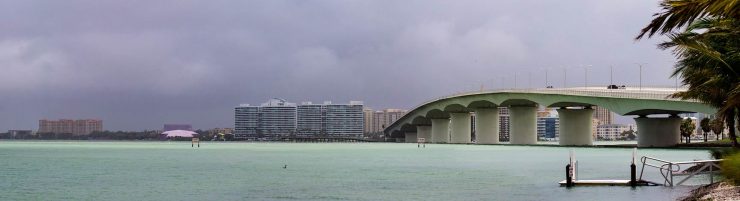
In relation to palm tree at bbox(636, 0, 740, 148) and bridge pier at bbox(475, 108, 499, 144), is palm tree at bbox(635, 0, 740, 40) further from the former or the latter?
→ bridge pier at bbox(475, 108, 499, 144)

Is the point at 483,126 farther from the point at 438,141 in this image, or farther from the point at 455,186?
the point at 455,186

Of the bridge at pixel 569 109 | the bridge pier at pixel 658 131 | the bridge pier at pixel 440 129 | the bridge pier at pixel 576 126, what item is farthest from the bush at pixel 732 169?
the bridge pier at pixel 440 129

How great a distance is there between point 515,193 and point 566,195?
8.53 ft

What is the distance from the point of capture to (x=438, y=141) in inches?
7549

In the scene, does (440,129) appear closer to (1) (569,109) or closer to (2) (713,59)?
(1) (569,109)

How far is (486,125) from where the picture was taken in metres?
160

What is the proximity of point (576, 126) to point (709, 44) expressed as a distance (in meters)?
97.2

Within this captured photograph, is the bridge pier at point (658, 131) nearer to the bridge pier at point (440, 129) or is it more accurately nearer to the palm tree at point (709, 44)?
the palm tree at point (709, 44)

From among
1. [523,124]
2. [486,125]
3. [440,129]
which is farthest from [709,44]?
[440,129]

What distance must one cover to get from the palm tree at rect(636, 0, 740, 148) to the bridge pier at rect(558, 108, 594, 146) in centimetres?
7872

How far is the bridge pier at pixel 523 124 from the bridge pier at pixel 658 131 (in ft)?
95.6

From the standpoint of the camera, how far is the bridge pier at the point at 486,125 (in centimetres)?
15762

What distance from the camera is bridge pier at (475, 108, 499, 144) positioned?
517 feet

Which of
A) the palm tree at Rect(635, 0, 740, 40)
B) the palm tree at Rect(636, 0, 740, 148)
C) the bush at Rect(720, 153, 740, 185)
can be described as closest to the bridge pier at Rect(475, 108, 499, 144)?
the palm tree at Rect(636, 0, 740, 148)
